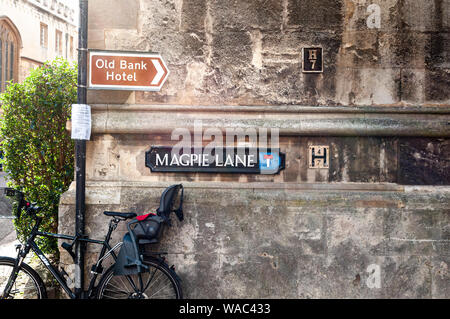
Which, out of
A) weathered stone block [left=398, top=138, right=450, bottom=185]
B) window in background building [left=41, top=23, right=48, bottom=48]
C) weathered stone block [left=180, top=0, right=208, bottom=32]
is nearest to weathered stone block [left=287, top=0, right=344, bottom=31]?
weathered stone block [left=180, top=0, right=208, bottom=32]

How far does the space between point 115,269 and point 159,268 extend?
441 mm

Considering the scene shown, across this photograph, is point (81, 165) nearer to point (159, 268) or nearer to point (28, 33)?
point (159, 268)

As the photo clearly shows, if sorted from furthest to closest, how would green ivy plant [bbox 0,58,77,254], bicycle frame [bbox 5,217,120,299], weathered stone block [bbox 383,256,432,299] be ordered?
green ivy plant [bbox 0,58,77,254], weathered stone block [bbox 383,256,432,299], bicycle frame [bbox 5,217,120,299]

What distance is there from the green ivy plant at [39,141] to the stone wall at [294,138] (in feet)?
2.67

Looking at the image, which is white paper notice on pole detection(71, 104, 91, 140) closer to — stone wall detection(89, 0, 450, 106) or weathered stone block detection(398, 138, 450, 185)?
stone wall detection(89, 0, 450, 106)

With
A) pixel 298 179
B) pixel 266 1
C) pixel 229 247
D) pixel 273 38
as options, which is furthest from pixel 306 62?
pixel 229 247

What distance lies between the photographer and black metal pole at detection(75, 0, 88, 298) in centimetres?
436

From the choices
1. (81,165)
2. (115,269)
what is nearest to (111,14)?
(81,165)

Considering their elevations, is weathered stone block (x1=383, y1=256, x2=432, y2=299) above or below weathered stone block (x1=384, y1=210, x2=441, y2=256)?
below

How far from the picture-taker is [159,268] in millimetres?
4184

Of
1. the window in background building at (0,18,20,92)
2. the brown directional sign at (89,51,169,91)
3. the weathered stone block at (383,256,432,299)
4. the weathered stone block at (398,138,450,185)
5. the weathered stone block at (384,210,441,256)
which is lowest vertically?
the weathered stone block at (383,256,432,299)

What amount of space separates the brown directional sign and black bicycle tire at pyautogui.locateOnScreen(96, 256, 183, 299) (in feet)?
6.22

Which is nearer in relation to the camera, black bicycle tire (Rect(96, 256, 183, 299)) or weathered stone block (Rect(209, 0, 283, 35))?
black bicycle tire (Rect(96, 256, 183, 299))

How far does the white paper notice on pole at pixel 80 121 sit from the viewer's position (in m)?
4.40
